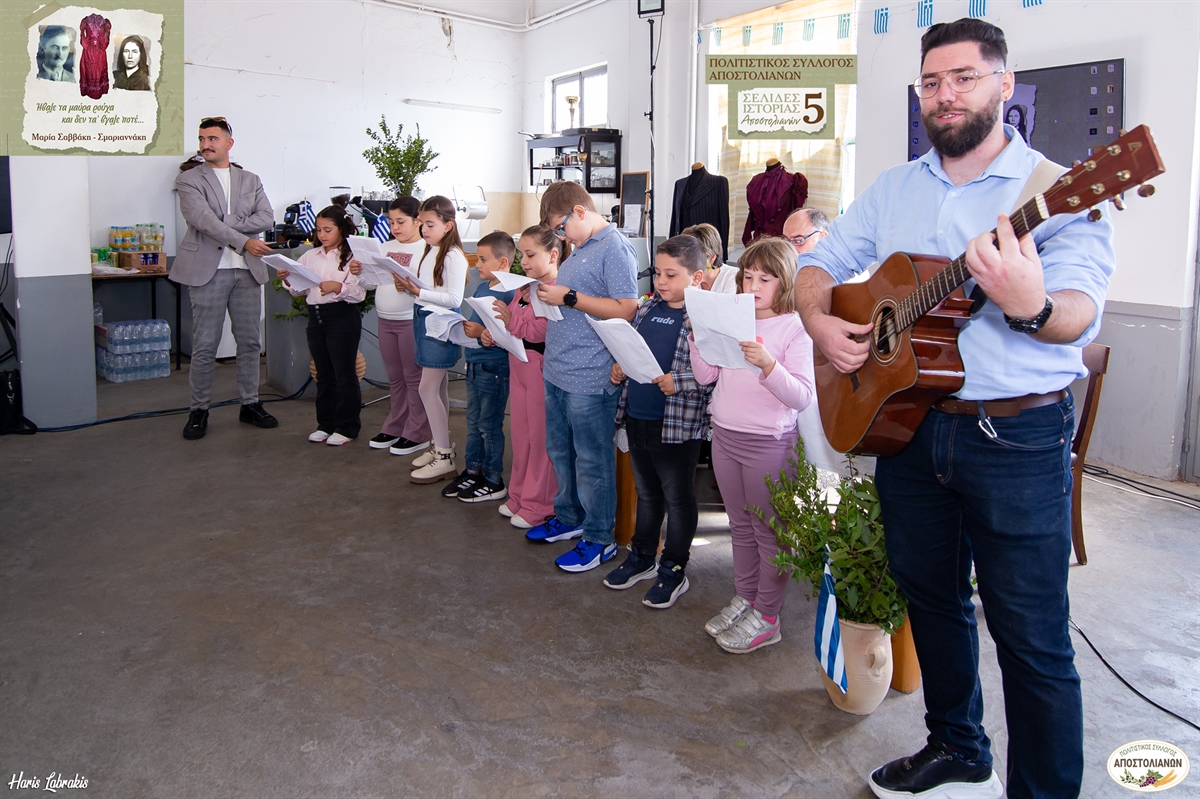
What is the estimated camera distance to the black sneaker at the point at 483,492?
14.1 ft

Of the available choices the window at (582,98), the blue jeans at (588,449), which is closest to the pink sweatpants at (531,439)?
the blue jeans at (588,449)

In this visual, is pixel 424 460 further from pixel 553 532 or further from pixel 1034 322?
pixel 1034 322

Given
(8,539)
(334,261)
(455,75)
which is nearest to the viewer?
(8,539)

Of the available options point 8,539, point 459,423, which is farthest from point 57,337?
point 459,423

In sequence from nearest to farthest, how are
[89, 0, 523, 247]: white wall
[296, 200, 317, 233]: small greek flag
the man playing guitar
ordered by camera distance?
1. the man playing guitar
2. [296, 200, 317, 233]: small greek flag
3. [89, 0, 523, 247]: white wall

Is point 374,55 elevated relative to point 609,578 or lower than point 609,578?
elevated

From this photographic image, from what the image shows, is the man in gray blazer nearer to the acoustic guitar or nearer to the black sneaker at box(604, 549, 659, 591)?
the black sneaker at box(604, 549, 659, 591)

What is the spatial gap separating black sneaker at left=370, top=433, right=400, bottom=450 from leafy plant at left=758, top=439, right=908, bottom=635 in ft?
10.4

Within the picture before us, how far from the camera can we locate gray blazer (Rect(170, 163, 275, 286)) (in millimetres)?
5383

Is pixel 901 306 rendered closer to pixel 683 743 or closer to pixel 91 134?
pixel 683 743

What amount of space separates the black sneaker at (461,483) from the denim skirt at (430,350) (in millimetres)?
578

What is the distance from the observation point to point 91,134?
433 cm

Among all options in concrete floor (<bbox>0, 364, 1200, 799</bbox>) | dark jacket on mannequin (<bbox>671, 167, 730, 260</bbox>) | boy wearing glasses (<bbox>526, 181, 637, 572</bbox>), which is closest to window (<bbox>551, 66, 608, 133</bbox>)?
dark jacket on mannequin (<bbox>671, 167, 730, 260</bbox>)

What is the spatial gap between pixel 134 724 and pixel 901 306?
226 cm
